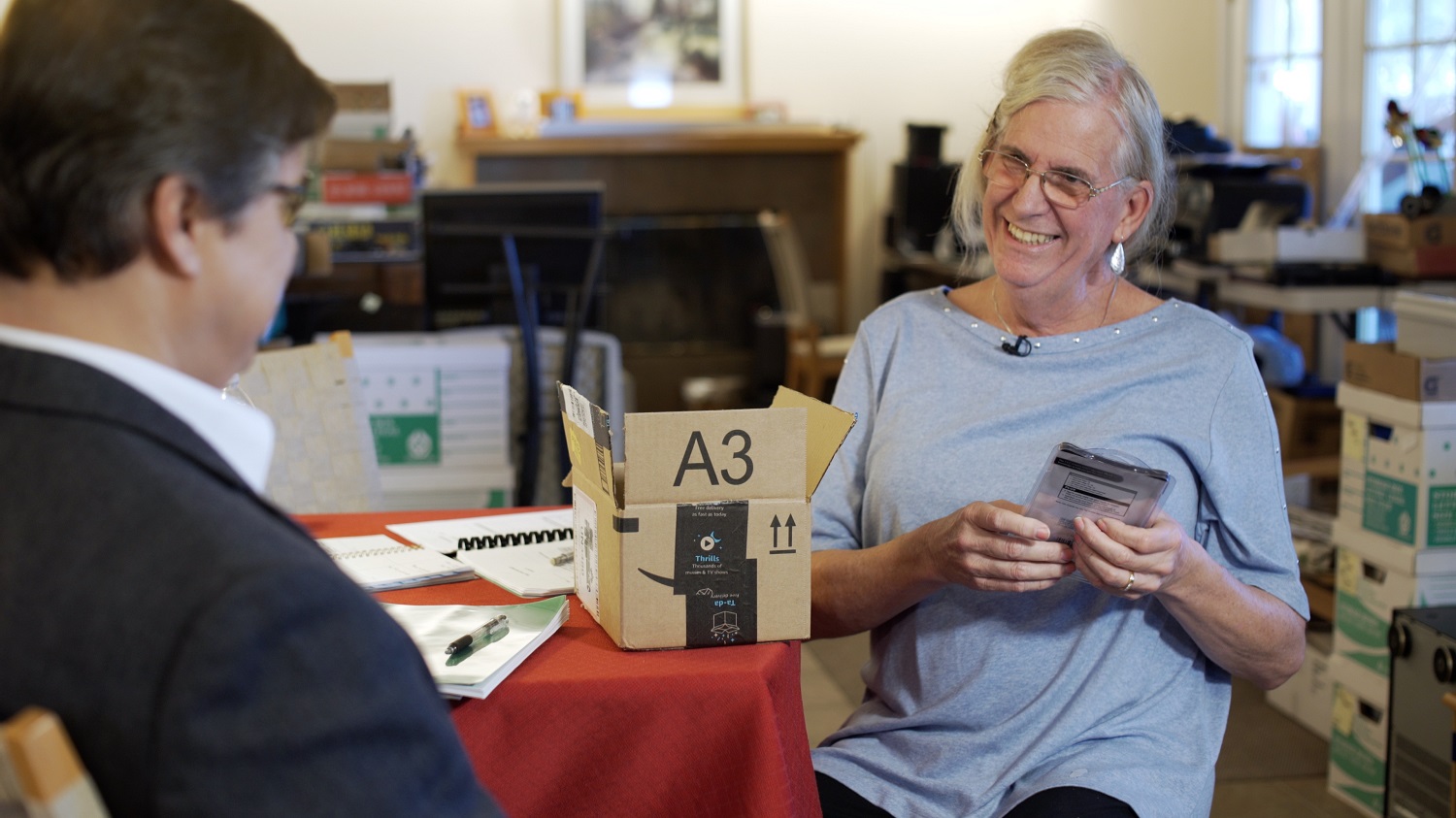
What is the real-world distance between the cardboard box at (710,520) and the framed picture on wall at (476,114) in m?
5.28

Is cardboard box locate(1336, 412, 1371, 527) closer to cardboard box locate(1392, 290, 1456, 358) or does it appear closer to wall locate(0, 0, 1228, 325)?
cardboard box locate(1392, 290, 1456, 358)

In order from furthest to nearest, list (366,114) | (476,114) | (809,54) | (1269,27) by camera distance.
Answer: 1. (809,54)
2. (476,114)
3. (1269,27)
4. (366,114)

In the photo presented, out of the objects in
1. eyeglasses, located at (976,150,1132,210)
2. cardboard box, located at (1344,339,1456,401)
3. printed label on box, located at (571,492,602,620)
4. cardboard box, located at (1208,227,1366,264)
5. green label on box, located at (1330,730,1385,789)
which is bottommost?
green label on box, located at (1330,730,1385,789)

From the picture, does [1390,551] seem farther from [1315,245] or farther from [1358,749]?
[1315,245]

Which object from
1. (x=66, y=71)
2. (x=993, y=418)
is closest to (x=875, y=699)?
(x=993, y=418)

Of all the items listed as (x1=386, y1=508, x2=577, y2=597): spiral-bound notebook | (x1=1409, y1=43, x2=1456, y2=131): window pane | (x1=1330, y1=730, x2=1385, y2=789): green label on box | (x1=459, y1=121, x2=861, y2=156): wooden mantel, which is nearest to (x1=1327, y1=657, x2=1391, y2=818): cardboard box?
(x1=1330, y1=730, x2=1385, y2=789): green label on box

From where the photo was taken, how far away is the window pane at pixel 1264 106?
16.2 ft

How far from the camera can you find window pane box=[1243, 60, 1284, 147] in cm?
494

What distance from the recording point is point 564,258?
361cm

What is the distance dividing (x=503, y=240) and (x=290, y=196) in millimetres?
2774

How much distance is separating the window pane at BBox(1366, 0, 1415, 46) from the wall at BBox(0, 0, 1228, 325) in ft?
5.10

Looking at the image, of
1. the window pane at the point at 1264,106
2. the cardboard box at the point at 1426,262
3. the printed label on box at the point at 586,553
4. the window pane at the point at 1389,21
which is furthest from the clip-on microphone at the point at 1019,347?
the window pane at the point at 1264,106

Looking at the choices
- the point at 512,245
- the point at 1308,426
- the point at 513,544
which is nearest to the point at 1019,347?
the point at 513,544

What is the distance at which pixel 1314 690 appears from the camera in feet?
9.39
